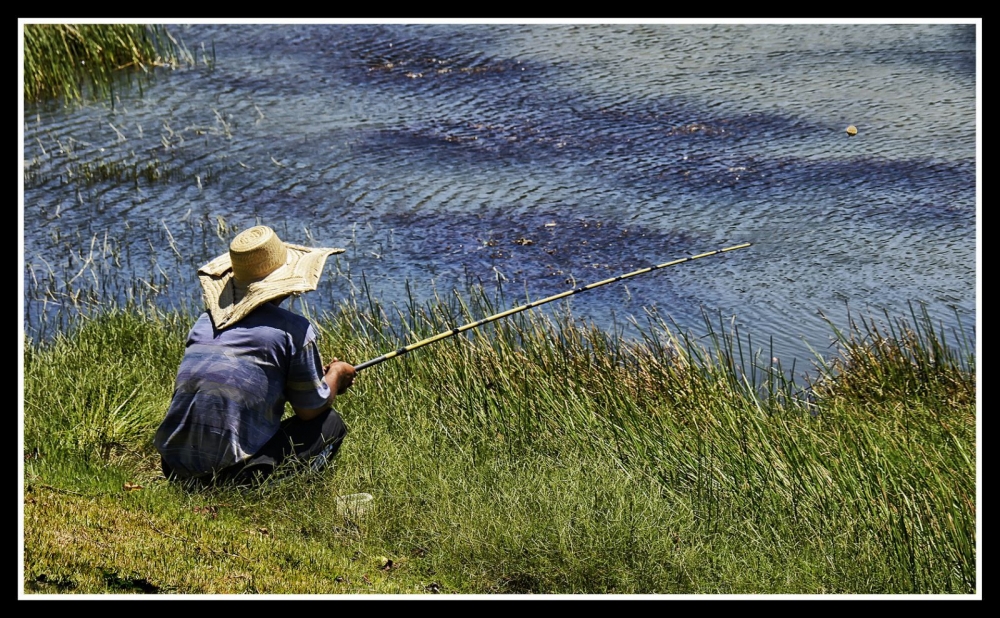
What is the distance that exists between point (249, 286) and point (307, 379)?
47 cm

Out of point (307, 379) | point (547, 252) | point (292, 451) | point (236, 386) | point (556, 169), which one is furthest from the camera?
point (556, 169)

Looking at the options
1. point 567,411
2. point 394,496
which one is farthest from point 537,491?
point 567,411

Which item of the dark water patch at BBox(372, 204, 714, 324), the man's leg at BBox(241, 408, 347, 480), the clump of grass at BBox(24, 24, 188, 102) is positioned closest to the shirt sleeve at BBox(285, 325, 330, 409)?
the man's leg at BBox(241, 408, 347, 480)

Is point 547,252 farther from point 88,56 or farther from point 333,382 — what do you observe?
point 88,56

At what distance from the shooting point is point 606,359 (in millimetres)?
7105

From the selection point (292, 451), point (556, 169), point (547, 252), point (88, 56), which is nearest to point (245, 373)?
point (292, 451)

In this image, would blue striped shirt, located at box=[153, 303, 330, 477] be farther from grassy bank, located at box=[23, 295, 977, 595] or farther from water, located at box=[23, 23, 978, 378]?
water, located at box=[23, 23, 978, 378]

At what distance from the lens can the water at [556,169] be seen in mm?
9141

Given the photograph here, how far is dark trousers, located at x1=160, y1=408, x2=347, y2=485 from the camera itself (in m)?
5.13

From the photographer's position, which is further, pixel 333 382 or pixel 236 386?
pixel 333 382

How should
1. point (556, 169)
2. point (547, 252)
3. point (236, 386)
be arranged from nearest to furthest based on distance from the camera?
point (236, 386), point (547, 252), point (556, 169)

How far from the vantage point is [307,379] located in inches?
198

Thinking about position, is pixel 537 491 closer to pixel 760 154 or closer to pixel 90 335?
pixel 90 335

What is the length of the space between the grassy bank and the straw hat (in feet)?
2.73
